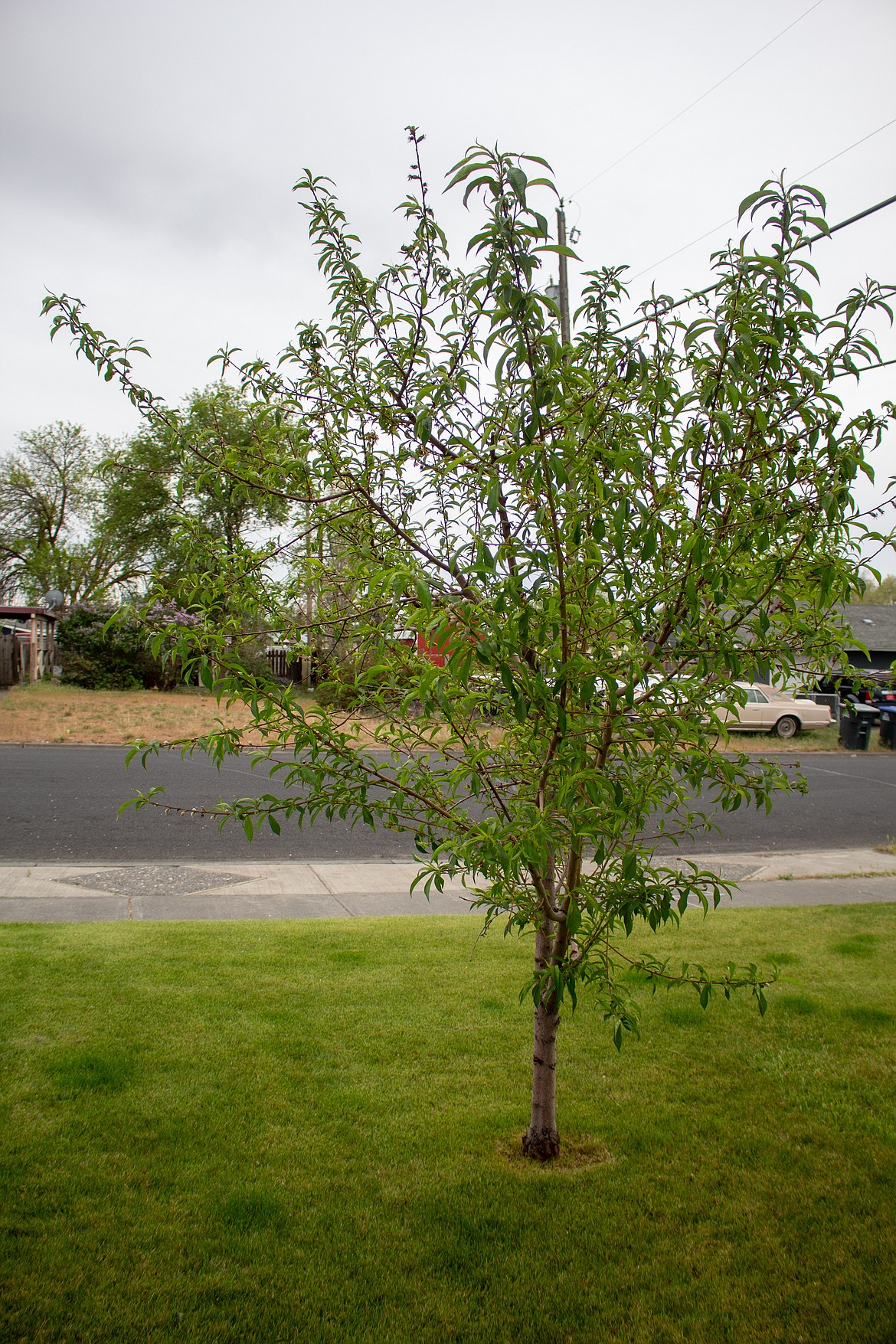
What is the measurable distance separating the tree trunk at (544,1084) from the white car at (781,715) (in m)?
21.4

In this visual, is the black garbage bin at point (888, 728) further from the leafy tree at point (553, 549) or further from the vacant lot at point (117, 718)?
the leafy tree at point (553, 549)

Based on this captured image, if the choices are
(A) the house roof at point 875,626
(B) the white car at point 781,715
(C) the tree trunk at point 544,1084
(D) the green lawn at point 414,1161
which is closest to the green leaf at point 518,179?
(C) the tree trunk at point 544,1084

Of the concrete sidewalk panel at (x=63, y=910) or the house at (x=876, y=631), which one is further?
the house at (x=876, y=631)

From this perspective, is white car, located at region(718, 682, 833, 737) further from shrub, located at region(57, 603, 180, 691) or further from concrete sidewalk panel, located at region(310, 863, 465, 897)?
shrub, located at region(57, 603, 180, 691)

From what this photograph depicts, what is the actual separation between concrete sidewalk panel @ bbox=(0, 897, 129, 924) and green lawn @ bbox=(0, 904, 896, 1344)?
0.70 metres

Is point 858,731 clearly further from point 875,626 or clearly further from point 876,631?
point 875,626

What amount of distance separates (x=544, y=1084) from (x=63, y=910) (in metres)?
4.38

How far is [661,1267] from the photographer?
283 centimetres

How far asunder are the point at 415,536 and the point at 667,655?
0.97 meters

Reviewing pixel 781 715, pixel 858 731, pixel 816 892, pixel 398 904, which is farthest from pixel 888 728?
pixel 398 904

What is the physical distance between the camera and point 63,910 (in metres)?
6.38

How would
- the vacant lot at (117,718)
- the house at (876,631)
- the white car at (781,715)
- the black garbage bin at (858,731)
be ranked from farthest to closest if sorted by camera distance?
the house at (876,631) → the white car at (781,715) → the black garbage bin at (858,731) → the vacant lot at (117,718)

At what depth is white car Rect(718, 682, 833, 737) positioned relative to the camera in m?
24.0

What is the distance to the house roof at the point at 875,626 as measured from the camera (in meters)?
36.0
